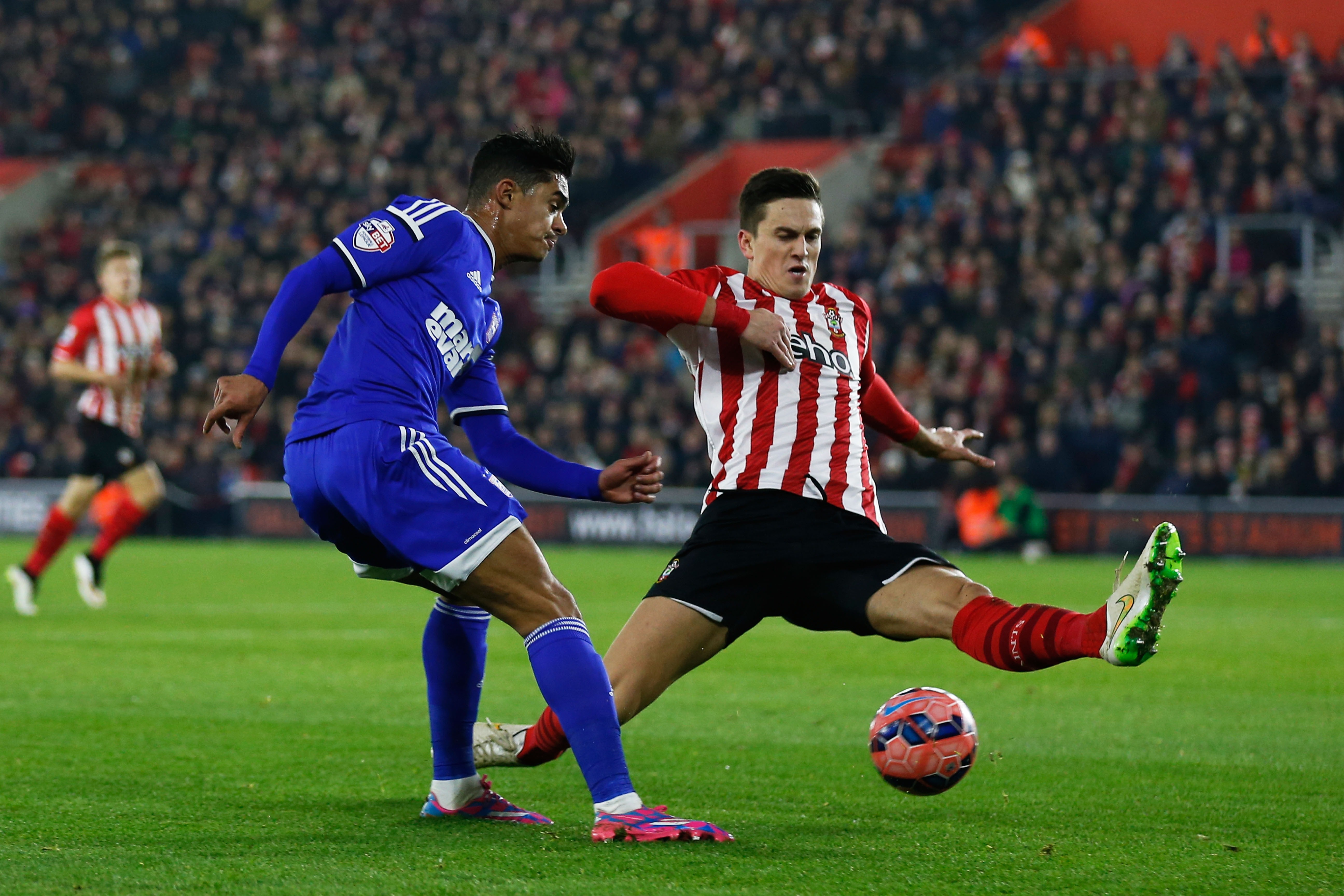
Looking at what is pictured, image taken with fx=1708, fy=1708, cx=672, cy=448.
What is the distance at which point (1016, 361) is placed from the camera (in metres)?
21.8

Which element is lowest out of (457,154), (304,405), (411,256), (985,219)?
(304,405)

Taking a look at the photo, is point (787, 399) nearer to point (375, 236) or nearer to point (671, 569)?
point (671, 569)

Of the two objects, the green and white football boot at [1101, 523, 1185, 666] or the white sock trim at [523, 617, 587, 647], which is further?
the white sock trim at [523, 617, 587, 647]

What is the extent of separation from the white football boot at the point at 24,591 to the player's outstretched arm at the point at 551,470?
7.93 meters

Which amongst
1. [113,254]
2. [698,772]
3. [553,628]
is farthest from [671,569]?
[113,254]

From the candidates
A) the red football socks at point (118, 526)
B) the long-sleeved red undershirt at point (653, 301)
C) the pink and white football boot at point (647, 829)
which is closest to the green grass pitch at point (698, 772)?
the pink and white football boot at point (647, 829)

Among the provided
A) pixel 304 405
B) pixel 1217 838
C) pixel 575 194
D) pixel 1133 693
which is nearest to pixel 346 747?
pixel 304 405

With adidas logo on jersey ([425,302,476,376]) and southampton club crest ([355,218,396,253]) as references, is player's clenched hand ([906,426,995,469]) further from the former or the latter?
southampton club crest ([355,218,396,253])

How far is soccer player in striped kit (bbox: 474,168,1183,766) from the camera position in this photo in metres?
4.86

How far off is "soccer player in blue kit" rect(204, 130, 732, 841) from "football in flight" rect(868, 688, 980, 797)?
646 millimetres

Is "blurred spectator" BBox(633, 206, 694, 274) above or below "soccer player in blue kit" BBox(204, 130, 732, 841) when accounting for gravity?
above

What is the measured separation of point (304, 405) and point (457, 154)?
23.9 metres

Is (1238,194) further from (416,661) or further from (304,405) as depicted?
(304,405)

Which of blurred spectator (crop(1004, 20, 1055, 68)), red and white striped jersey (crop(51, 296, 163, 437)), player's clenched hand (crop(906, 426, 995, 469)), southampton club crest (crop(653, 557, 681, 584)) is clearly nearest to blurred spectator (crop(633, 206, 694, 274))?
blurred spectator (crop(1004, 20, 1055, 68))
